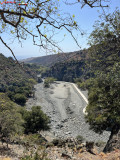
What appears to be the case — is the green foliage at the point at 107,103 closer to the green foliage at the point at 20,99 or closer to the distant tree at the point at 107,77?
the distant tree at the point at 107,77

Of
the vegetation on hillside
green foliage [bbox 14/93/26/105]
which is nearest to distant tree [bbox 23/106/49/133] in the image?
the vegetation on hillside

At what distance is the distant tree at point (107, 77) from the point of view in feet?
25.9

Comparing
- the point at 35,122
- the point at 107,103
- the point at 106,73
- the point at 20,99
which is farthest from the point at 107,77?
the point at 20,99

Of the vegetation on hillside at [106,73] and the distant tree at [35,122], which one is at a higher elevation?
the vegetation on hillside at [106,73]

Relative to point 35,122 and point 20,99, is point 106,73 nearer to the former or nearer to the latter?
point 35,122

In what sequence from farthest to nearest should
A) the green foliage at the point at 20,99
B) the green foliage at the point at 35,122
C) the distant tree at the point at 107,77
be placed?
the green foliage at the point at 20,99 < the green foliage at the point at 35,122 < the distant tree at the point at 107,77

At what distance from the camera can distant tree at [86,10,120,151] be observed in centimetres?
791

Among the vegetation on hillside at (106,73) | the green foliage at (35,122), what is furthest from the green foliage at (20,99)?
the vegetation on hillside at (106,73)

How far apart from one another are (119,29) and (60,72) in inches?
3603

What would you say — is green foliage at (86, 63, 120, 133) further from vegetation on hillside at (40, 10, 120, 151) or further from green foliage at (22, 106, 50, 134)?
green foliage at (22, 106, 50, 134)

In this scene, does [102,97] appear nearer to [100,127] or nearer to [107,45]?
[100,127]

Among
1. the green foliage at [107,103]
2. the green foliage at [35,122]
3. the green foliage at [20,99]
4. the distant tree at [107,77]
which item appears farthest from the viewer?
the green foliage at [20,99]

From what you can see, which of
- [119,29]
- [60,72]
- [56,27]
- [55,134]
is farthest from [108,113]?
[60,72]

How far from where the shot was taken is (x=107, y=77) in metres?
9.75
